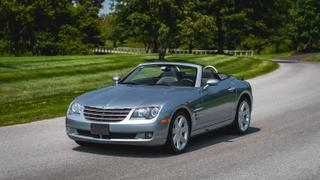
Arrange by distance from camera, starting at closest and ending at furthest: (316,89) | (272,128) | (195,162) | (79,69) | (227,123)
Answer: (195,162)
(227,123)
(272,128)
(316,89)
(79,69)

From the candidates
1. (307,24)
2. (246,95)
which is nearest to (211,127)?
(246,95)

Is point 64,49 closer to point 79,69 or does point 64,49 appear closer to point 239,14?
point 239,14

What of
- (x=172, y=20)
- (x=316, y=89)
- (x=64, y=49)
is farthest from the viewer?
(x=64, y=49)

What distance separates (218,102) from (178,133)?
150 centimetres

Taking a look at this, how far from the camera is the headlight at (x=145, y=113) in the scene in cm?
877

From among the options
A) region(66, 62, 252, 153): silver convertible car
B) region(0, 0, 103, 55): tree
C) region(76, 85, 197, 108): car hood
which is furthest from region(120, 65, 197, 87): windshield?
region(0, 0, 103, 55): tree

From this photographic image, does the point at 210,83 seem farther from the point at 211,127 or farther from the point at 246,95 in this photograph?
the point at 246,95

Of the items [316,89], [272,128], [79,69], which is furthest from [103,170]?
[79,69]

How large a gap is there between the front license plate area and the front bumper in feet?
0.15

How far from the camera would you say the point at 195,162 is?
28.3 ft

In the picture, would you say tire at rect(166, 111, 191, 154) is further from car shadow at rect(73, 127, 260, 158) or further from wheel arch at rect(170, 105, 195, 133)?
car shadow at rect(73, 127, 260, 158)

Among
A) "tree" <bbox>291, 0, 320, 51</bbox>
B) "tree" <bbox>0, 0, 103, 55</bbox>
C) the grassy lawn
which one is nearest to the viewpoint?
the grassy lawn

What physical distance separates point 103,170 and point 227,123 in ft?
12.0

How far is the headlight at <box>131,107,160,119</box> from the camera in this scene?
877cm
